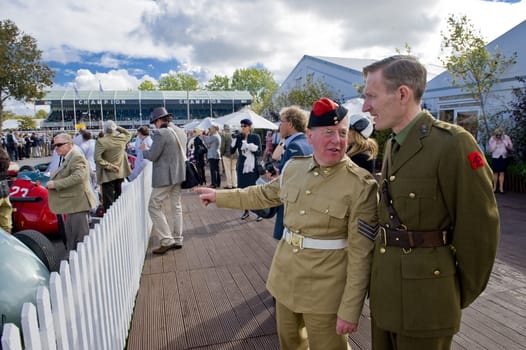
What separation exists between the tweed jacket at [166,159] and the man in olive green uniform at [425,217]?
154 inches

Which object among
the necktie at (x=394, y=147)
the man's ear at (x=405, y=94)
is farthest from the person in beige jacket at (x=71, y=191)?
the man's ear at (x=405, y=94)

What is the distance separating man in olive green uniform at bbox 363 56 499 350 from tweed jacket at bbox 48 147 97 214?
3.86m

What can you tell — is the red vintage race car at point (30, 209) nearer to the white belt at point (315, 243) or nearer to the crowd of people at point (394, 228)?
the white belt at point (315, 243)

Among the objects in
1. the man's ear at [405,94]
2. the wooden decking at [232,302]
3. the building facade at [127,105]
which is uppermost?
the building facade at [127,105]

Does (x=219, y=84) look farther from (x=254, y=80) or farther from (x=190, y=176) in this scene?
(x=190, y=176)

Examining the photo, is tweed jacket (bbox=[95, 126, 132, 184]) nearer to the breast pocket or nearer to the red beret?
the red beret

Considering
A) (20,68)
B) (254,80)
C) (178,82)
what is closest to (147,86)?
(178,82)

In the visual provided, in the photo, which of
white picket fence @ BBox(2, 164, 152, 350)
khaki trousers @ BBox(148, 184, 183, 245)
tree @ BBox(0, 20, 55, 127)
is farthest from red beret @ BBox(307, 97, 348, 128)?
tree @ BBox(0, 20, 55, 127)

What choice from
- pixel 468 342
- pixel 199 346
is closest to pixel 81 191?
pixel 199 346

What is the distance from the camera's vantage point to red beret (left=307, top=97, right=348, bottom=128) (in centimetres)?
183

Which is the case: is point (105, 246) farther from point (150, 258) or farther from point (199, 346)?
point (150, 258)

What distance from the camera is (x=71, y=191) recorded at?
14.4 ft

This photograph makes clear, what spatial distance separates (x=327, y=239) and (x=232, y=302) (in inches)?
84.7

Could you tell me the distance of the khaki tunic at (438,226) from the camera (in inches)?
54.4
